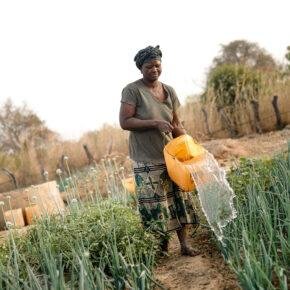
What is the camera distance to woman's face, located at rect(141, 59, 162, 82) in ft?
13.7

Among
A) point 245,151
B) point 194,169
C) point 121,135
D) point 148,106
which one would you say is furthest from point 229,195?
point 121,135

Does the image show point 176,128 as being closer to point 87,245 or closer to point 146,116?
point 146,116

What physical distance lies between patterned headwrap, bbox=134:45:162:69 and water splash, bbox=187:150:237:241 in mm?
809

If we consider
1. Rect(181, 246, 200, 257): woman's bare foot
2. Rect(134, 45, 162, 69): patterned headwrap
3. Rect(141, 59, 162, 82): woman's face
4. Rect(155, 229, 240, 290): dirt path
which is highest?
Rect(134, 45, 162, 69): patterned headwrap

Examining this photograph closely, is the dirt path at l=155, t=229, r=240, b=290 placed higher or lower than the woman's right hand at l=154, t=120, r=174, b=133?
lower

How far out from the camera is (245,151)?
1209 cm

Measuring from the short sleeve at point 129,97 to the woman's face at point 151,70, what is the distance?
160 millimetres

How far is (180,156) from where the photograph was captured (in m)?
3.97

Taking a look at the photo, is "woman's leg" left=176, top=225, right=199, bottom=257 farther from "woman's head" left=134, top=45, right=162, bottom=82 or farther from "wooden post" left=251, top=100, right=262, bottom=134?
"wooden post" left=251, top=100, right=262, bottom=134

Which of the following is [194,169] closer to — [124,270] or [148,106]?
[148,106]

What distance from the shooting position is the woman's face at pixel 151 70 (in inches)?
164

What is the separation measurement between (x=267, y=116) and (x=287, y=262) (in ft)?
39.4

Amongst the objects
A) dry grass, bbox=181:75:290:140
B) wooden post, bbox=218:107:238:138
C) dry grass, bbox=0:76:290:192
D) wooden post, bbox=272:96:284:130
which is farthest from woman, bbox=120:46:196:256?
wooden post, bbox=218:107:238:138

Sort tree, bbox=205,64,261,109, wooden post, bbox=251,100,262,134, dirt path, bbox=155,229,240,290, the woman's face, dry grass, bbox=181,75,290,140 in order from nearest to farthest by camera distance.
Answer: dirt path, bbox=155,229,240,290 → the woman's face → wooden post, bbox=251,100,262,134 → dry grass, bbox=181,75,290,140 → tree, bbox=205,64,261,109
